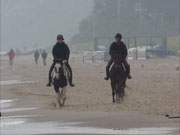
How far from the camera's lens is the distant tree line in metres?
124

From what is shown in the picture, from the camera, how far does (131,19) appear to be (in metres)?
131

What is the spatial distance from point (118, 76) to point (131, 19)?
351 ft

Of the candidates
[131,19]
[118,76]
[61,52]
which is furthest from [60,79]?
[131,19]

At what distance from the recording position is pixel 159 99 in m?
25.9

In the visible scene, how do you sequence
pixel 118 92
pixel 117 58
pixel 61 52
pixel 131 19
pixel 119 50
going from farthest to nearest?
pixel 131 19 → pixel 118 92 → pixel 119 50 → pixel 117 58 → pixel 61 52

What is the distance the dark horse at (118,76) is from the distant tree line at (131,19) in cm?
9387

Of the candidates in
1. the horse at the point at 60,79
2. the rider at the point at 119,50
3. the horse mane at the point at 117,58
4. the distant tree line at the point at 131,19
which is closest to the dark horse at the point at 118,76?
the horse mane at the point at 117,58

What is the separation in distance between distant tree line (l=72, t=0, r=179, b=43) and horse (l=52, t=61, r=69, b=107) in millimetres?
94117

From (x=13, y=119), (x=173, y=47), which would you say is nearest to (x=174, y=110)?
(x=13, y=119)

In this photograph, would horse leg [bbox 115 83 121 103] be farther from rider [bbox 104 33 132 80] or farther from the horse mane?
the horse mane

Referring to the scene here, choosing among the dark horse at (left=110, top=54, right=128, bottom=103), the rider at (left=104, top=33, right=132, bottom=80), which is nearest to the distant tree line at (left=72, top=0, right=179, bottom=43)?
the dark horse at (left=110, top=54, right=128, bottom=103)

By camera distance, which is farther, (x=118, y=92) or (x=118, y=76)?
(x=118, y=92)

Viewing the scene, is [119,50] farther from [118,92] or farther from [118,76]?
[118,92]

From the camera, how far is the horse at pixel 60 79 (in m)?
24.1
